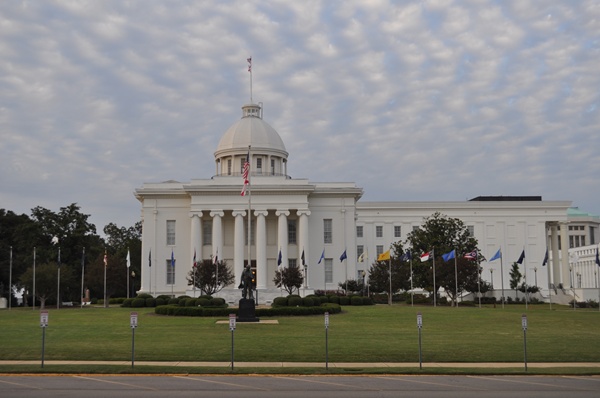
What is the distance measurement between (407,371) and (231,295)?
54.4 m

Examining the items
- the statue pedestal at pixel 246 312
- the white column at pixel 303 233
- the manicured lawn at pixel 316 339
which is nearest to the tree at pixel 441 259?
the white column at pixel 303 233

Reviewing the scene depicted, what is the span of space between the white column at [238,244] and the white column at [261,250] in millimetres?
1775

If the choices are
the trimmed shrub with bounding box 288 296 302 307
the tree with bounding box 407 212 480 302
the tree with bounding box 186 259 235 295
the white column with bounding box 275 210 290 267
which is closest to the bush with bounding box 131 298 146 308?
the tree with bounding box 186 259 235 295

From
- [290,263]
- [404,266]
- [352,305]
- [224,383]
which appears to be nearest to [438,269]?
[404,266]

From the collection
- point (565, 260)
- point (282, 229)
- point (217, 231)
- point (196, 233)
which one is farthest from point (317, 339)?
point (565, 260)

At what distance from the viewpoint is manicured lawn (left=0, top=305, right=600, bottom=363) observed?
2748 centimetres

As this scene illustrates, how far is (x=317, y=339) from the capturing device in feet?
108

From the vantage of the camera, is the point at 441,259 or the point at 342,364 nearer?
the point at 342,364

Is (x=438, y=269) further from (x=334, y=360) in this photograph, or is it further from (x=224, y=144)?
(x=334, y=360)

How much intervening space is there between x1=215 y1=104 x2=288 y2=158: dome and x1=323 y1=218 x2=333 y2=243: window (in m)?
12.9

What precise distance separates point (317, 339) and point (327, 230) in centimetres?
5319

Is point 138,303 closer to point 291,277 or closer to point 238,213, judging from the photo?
point 291,277

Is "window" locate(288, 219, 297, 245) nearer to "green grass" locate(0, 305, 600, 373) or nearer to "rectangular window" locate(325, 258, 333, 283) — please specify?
"rectangular window" locate(325, 258, 333, 283)

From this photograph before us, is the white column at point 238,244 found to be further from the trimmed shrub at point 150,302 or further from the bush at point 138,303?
the bush at point 138,303
